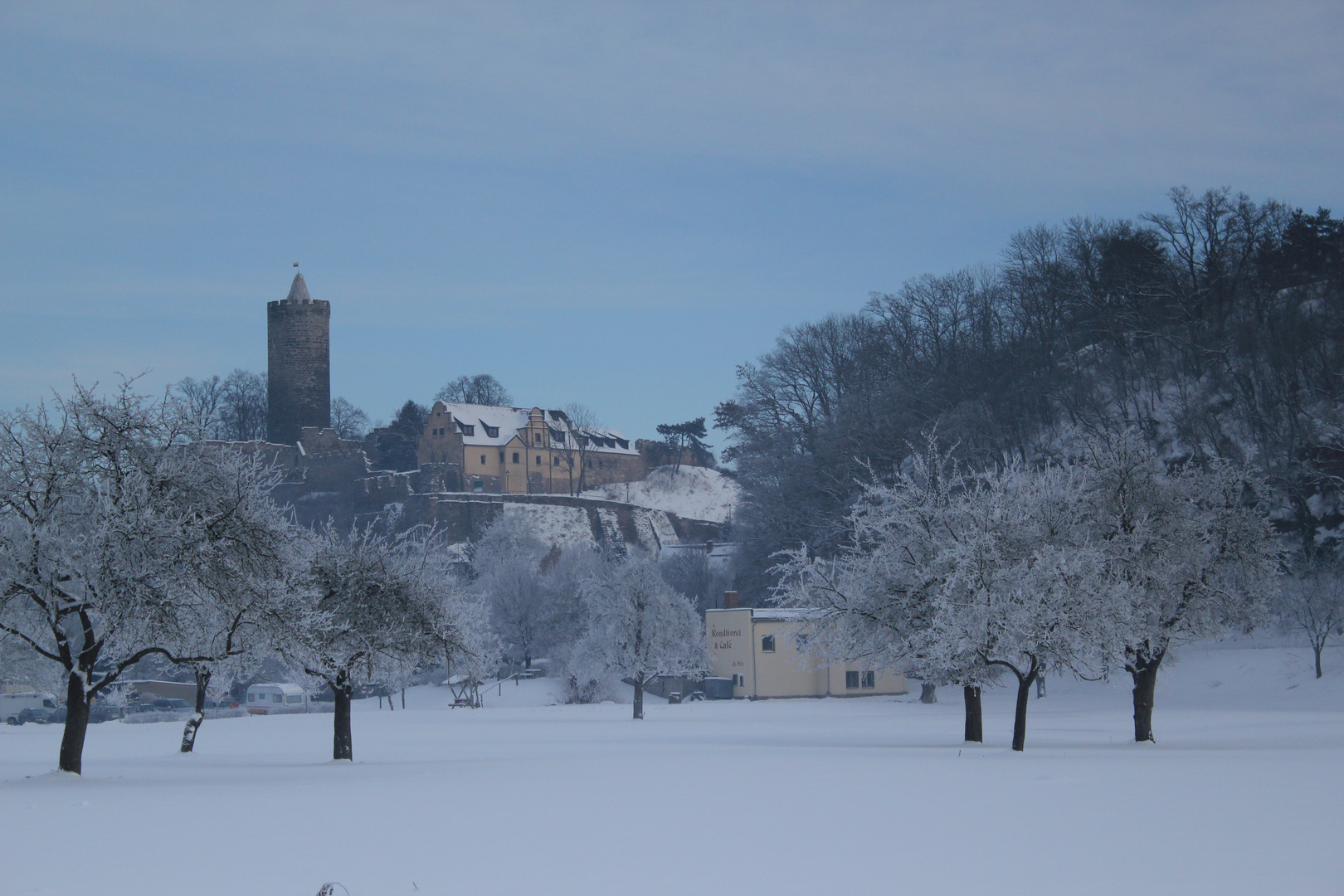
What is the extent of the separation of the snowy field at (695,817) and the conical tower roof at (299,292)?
241ft

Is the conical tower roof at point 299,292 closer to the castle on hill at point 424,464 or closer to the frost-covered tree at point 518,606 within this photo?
the castle on hill at point 424,464

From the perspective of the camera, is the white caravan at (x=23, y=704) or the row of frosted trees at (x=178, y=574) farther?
the white caravan at (x=23, y=704)

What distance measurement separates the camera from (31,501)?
59.1ft

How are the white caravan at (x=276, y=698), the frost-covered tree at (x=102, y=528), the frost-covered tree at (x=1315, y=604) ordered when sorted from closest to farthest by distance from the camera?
the frost-covered tree at (x=102, y=528), the frost-covered tree at (x=1315, y=604), the white caravan at (x=276, y=698)

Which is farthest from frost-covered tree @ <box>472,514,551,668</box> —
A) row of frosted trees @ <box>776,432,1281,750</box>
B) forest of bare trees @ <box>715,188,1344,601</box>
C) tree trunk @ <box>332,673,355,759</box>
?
tree trunk @ <box>332,673,355,759</box>

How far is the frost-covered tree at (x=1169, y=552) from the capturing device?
86.4 ft

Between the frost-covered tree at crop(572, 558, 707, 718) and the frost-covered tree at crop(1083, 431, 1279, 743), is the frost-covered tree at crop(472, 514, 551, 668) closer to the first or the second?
the frost-covered tree at crop(572, 558, 707, 718)

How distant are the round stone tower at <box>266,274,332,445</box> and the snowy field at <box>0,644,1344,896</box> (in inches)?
2840

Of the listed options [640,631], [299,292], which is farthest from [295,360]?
[640,631]

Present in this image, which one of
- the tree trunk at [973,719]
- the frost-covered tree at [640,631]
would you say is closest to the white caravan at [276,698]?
the frost-covered tree at [640,631]

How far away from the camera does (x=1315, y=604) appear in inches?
1676

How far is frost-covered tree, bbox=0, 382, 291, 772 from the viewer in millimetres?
17734

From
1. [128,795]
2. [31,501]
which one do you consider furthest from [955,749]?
[31,501]

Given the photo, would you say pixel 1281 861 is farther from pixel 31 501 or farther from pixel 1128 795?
pixel 31 501
